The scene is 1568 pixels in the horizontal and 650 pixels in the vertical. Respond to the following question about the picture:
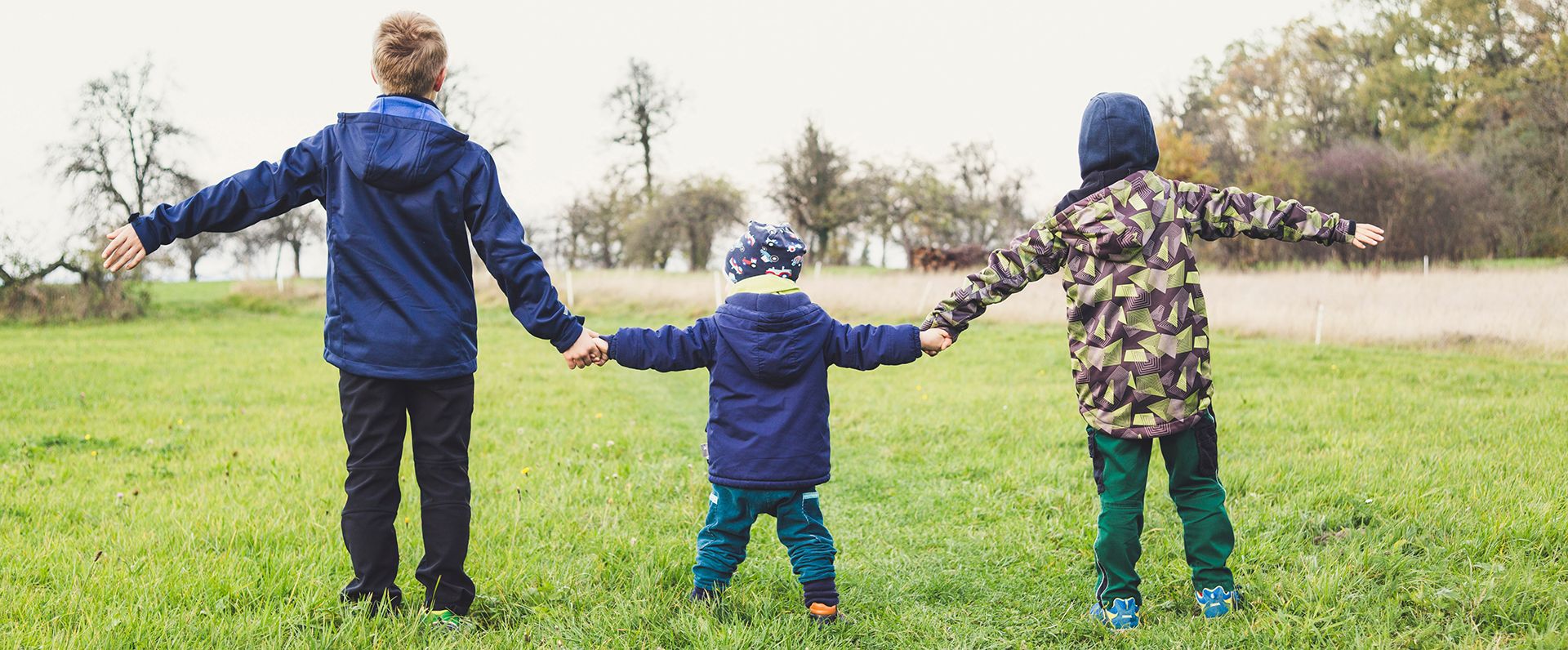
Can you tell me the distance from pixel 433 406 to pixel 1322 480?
454cm

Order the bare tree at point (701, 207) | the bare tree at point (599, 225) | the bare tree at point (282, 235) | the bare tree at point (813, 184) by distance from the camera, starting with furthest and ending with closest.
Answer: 1. the bare tree at point (282, 235)
2. the bare tree at point (599, 225)
3. the bare tree at point (701, 207)
4. the bare tree at point (813, 184)

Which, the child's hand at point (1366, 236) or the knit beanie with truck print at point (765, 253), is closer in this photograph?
the knit beanie with truck print at point (765, 253)

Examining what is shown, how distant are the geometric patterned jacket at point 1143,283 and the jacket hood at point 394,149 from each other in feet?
6.38

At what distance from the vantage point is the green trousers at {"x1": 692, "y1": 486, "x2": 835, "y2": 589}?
3391mm

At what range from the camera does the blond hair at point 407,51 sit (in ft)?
10.4

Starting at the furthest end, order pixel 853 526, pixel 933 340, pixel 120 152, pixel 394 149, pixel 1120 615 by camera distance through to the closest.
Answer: pixel 120 152 < pixel 853 526 < pixel 933 340 < pixel 1120 615 < pixel 394 149

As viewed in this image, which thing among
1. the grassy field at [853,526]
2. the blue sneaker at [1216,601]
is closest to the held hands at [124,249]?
the grassy field at [853,526]

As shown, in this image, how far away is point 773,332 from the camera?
11.0 ft

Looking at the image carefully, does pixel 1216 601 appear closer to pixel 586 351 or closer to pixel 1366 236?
pixel 1366 236

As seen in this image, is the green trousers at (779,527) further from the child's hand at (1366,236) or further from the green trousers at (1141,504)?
the child's hand at (1366,236)

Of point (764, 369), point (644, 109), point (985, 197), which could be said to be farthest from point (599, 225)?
point (764, 369)

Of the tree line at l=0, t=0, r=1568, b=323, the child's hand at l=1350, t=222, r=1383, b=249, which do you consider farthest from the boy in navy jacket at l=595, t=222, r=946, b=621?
the tree line at l=0, t=0, r=1568, b=323

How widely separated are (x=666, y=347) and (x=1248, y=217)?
7.06 ft

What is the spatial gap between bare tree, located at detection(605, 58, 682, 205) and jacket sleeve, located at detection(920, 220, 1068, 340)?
37.7 m
